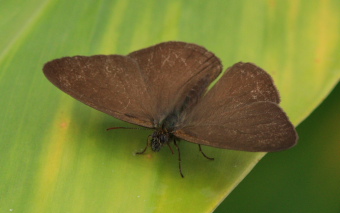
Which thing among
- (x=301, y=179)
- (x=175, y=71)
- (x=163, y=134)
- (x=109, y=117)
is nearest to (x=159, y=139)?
(x=163, y=134)

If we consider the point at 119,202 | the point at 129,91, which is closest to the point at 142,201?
the point at 119,202

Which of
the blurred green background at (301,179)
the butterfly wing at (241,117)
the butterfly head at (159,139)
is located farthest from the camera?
the blurred green background at (301,179)

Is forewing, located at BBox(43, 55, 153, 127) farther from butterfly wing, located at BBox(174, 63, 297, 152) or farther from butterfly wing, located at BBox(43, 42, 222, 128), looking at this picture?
butterfly wing, located at BBox(174, 63, 297, 152)

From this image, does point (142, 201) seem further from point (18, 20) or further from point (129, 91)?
point (18, 20)

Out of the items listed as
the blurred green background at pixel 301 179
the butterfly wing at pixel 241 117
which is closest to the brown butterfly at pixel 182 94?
the butterfly wing at pixel 241 117

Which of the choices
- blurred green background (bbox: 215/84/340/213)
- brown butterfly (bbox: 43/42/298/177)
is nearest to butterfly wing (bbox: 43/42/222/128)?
brown butterfly (bbox: 43/42/298/177)

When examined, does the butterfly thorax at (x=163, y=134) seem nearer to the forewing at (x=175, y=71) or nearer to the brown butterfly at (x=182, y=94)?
the brown butterfly at (x=182, y=94)
